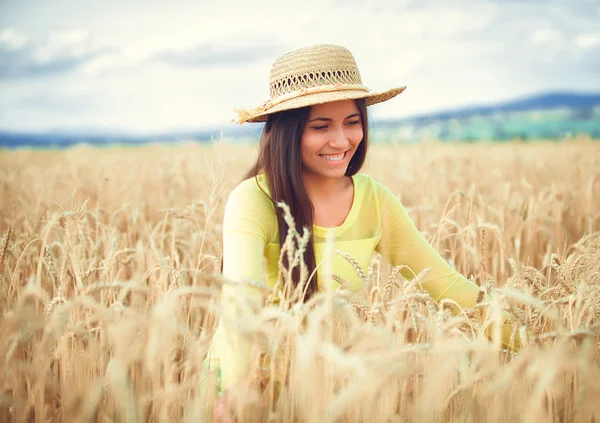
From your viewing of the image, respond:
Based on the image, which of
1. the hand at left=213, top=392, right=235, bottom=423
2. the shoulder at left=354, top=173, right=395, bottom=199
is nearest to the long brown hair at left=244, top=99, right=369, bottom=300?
the shoulder at left=354, top=173, right=395, bottom=199

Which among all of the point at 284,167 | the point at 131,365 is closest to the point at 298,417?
the point at 131,365

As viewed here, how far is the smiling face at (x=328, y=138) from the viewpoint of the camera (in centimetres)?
175

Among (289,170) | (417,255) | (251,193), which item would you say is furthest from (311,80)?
(417,255)

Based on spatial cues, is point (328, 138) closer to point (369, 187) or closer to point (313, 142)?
point (313, 142)

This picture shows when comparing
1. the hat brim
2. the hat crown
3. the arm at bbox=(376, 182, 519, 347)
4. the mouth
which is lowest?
the arm at bbox=(376, 182, 519, 347)

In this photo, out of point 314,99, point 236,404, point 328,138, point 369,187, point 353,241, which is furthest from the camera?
point 369,187

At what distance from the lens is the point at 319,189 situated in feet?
6.21

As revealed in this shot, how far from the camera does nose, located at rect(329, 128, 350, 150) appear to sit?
68.5 inches

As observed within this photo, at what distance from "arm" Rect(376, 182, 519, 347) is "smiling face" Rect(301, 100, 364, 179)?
0.94ft

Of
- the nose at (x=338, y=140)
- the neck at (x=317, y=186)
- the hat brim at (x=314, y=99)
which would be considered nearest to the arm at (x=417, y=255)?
the neck at (x=317, y=186)

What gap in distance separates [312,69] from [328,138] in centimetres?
24

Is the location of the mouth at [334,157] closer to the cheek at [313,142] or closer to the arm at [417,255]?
the cheek at [313,142]

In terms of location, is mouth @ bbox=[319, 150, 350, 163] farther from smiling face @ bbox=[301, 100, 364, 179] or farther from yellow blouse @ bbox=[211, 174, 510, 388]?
yellow blouse @ bbox=[211, 174, 510, 388]

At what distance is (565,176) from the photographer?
4.68m
